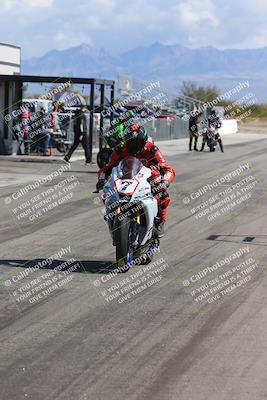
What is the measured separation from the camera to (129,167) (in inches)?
360

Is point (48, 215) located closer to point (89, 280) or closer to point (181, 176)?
point (89, 280)

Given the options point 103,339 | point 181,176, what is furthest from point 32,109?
point 103,339

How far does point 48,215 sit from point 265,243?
4465 millimetres

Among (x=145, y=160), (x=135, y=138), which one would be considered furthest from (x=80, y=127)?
(x=135, y=138)

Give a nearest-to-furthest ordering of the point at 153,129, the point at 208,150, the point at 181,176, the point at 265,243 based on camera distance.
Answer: the point at 265,243, the point at 181,176, the point at 208,150, the point at 153,129

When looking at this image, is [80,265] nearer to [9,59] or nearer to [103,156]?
[103,156]

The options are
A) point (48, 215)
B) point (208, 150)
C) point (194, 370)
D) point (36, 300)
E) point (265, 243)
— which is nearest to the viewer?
point (194, 370)

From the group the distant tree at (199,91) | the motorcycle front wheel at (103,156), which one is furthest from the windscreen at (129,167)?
the distant tree at (199,91)

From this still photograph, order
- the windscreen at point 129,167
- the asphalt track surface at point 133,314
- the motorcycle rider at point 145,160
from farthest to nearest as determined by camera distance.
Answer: the motorcycle rider at point 145,160
the windscreen at point 129,167
the asphalt track surface at point 133,314

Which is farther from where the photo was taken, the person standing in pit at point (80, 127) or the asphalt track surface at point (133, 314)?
the person standing in pit at point (80, 127)

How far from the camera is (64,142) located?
29125mm

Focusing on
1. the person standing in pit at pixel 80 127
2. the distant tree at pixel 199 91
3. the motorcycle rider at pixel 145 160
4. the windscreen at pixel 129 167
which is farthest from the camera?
the distant tree at pixel 199 91

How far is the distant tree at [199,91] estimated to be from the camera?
82.8 metres

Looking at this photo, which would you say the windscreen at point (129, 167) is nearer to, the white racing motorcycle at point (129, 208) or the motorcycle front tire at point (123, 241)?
the white racing motorcycle at point (129, 208)
